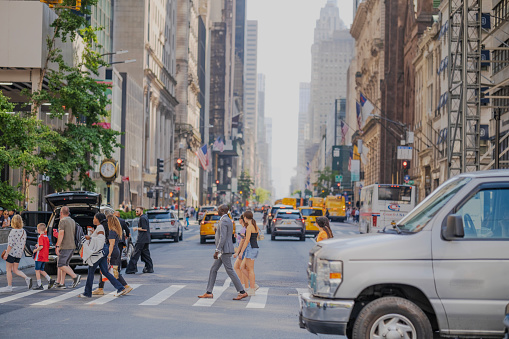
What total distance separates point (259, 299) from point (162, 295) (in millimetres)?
2156

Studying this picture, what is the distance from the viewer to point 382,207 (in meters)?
47.1

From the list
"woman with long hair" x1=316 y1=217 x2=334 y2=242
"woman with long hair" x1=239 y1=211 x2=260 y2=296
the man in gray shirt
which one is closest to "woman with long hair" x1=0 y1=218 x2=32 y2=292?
the man in gray shirt

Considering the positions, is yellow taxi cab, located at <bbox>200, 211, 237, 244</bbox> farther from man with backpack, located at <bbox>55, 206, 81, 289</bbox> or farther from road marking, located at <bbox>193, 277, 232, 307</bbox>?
man with backpack, located at <bbox>55, 206, 81, 289</bbox>

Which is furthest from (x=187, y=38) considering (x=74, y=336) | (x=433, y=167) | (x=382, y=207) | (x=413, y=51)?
(x=74, y=336)

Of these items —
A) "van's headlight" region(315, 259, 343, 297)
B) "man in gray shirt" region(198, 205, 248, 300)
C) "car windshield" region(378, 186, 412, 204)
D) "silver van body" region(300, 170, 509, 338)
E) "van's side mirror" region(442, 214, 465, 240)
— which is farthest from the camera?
"car windshield" region(378, 186, 412, 204)

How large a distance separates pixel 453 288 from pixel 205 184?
156932mm

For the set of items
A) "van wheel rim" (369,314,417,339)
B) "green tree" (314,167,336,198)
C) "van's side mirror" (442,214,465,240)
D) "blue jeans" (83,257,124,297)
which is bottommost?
"blue jeans" (83,257,124,297)

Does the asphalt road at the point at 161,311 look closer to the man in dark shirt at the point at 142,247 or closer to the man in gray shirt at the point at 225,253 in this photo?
the man in gray shirt at the point at 225,253

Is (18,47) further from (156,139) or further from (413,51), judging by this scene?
(156,139)

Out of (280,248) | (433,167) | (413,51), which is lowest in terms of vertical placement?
(280,248)

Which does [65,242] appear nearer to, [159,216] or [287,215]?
[159,216]

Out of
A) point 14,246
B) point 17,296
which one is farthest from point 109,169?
point 17,296

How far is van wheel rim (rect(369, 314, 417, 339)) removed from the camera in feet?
28.9

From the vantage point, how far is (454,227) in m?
8.59
